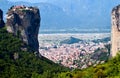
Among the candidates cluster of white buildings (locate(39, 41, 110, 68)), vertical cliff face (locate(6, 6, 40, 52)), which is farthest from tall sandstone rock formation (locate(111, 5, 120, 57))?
vertical cliff face (locate(6, 6, 40, 52))

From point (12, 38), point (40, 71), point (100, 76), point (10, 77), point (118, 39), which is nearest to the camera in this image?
point (100, 76)

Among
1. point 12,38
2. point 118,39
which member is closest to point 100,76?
point 12,38

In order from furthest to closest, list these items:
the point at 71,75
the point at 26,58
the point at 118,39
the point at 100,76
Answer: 1. the point at 118,39
2. the point at 26,58
3. the point at 71,75
4. the point at 100,76

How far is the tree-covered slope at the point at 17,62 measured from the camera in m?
53.7

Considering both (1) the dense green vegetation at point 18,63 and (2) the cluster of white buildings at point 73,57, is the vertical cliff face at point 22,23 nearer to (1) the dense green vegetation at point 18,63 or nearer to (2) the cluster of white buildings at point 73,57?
(1) the dense green vegetation at point 18,63

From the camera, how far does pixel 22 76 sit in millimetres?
52156

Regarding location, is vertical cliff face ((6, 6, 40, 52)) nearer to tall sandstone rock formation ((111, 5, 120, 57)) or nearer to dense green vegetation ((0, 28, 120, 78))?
dense green vegetation ((0, 28, 120, 78))

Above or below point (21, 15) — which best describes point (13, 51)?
below

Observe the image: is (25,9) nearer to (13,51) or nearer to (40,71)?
(13,51)

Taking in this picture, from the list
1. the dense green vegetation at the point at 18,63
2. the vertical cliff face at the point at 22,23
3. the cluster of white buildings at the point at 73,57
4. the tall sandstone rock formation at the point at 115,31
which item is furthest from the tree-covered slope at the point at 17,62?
the cluster of white buildings at the point at 73,57

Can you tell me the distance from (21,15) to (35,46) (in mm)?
5405

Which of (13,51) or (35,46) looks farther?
(35,46)

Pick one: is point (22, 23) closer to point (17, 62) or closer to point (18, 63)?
point (17, 62)

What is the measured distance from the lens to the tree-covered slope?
53.7 m
